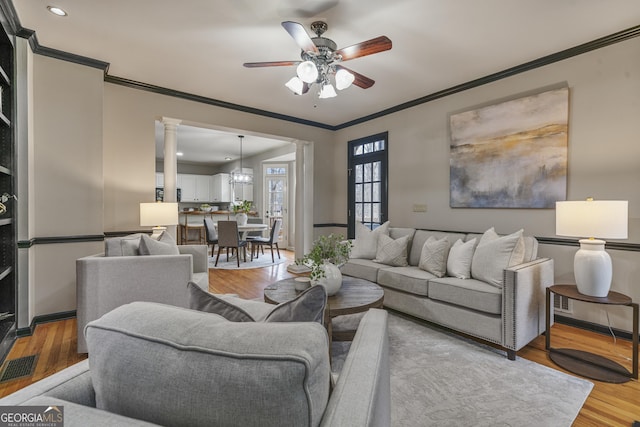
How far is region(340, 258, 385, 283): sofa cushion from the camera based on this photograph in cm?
344

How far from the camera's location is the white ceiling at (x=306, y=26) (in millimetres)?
2314

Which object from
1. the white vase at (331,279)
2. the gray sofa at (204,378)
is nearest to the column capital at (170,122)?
the white vase at (331,279)

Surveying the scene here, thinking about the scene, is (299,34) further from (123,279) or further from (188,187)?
(188,187)

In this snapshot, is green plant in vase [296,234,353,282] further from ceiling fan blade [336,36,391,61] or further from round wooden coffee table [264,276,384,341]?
ceiling fan blade [336,36,391,61]

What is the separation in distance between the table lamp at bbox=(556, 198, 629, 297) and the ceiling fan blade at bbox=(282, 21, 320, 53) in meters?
2.33

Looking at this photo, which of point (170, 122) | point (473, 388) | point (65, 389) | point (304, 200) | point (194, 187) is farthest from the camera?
point (194, 187)

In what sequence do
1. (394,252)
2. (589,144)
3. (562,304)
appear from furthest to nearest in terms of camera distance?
(394,252) → (562,304) → (589,144)

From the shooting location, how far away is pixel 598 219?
216 cm

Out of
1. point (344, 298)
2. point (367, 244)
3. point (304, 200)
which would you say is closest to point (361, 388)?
point (344, 298)

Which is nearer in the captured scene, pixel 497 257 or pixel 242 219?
pixel 497 257

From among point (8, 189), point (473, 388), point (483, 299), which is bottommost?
point (473, 388)

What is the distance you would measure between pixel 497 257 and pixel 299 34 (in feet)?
7.86

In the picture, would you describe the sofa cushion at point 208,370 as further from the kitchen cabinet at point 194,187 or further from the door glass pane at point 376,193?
the kitchen cabinet at point 194,187

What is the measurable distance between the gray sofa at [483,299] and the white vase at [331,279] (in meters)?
0.97
